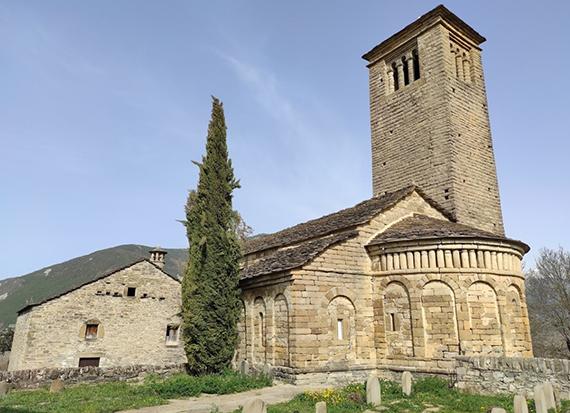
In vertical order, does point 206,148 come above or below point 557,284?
above

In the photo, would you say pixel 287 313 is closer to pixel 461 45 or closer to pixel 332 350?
pixel 332 350

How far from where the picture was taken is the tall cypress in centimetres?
1384

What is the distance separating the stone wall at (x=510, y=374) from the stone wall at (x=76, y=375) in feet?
30.8

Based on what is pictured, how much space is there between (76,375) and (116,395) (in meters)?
2.78

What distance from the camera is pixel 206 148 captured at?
1561 centimetres

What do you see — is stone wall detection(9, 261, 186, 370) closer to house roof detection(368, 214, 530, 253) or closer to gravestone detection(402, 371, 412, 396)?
house roof detection(368, 214, 530, 253)

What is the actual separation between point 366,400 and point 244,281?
274 inches

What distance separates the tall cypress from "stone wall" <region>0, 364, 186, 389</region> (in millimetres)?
1542

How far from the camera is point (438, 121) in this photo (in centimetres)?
1866

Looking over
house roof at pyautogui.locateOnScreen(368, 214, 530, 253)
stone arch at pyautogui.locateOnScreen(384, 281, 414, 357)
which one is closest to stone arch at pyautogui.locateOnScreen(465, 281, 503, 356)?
house roof at pyautogui.locateOnScreen(368, 214, 530, 253)

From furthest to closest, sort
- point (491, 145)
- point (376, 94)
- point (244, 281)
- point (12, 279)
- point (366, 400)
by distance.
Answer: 1. point (12, 279)
2. point (376, 94)
3. point (491, 145)
4. point (244, 281)
5. point (366, 400)

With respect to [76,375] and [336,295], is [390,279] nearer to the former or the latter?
[336,295]

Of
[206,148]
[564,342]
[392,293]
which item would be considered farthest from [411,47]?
[564,342]

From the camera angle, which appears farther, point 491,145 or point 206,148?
point 491,145
